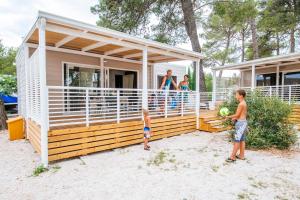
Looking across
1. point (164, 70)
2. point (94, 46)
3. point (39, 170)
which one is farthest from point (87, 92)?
point (164, 70)

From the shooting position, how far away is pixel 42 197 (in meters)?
2.88

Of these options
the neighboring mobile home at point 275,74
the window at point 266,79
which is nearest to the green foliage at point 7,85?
the neighboring mobile home at point 275,74

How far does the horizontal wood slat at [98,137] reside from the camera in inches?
164

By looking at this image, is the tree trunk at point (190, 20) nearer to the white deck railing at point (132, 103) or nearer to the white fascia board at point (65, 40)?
the white deck railing at point (132, 103)

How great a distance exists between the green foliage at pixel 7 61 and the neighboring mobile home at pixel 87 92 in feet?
56.0

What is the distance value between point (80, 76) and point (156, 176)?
475cm

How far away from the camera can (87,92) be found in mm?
4574

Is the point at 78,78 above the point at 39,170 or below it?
above

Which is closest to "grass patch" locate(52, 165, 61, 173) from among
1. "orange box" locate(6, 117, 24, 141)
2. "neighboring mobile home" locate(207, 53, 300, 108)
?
"orange box" locate(6, 117, 24, 141)

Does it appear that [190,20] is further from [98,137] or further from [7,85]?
[7,85]

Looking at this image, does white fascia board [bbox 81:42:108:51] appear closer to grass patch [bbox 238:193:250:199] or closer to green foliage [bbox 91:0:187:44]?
green foliage [bbox 91:0:187:44]

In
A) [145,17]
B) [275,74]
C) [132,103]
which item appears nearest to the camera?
[132,103]

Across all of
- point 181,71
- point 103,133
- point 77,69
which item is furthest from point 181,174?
point 181,71

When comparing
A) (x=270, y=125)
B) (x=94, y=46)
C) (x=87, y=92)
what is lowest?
(x=270, y=125)
